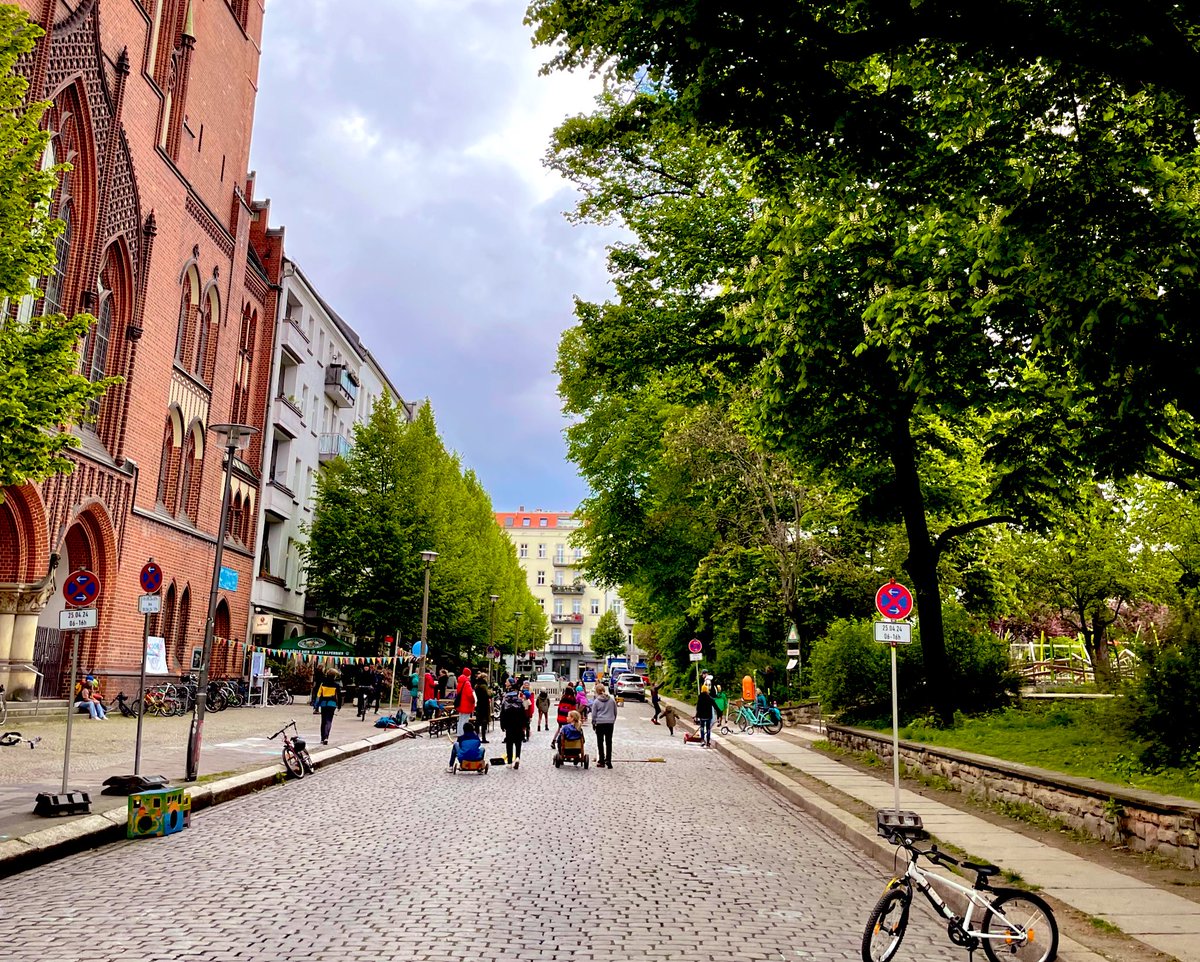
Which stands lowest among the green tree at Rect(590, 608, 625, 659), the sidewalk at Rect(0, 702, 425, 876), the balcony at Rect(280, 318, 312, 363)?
the sidewalk at Rect(0, 702, 425, 876)

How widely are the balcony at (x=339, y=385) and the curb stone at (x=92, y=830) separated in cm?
4049

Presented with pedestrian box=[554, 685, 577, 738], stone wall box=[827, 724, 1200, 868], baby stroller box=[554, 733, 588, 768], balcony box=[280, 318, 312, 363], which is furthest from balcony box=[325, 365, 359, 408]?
stone wall box=[827, 724, 1200, 868]

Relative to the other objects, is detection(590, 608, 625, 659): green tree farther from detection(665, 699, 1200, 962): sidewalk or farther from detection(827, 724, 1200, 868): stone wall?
detection(827, 724, 1200, 868): stone wall

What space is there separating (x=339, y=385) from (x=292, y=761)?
4055 cm

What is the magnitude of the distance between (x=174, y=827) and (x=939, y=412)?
1254 cm

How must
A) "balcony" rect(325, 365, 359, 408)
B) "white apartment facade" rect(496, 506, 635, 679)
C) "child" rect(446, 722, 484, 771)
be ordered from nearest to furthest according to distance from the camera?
"child" rect(446, 722, 484, 771) < "balcony" rect(325, 365, 359, 408) < "white apartment facade" rect(496, 506, 635, 679)

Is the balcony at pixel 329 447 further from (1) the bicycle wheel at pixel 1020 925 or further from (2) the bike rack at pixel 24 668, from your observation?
(1) the bicycle wheel at pixel 1020 925

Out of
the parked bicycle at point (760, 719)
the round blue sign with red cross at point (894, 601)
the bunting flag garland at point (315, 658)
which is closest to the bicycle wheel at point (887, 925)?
the round blue sign with red cross at point (894, 601)

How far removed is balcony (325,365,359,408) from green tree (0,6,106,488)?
3813cm

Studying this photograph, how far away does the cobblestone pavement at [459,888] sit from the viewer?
20.1 ft

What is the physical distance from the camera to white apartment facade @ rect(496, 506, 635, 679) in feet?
437

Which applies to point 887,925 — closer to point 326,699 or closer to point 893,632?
point 893,632

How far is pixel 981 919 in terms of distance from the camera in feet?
19.2

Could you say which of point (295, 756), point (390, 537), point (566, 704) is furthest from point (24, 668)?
point (390, 537)
